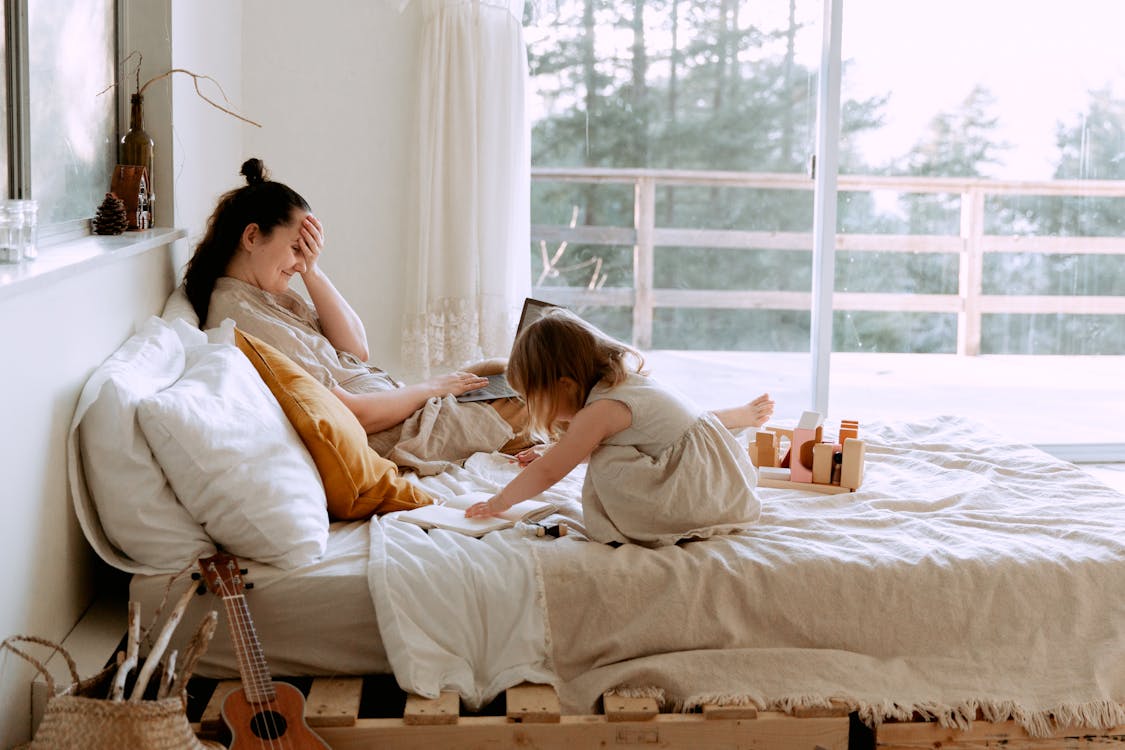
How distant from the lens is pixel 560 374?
7.77 ft

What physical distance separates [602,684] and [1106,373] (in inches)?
142

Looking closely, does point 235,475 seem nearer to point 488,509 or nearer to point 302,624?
point 302,624

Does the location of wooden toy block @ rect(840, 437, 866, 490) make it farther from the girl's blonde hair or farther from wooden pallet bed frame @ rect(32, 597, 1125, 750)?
wooden pallet bed frame @ rect(32, 597, 1125, 750)

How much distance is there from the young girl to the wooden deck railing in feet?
7.28

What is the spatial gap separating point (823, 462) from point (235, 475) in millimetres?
1327

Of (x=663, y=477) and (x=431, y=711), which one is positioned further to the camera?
(x=663, y=477)

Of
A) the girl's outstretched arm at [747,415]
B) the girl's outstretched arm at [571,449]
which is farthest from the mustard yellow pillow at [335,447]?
the girl's outstretched arm at [747,415]

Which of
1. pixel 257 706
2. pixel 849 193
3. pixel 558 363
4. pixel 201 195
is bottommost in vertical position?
pixel 257 706

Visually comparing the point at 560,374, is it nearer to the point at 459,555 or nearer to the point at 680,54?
the point at 459,555

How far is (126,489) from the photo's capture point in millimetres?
1913

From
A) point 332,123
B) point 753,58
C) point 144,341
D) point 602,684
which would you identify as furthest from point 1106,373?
point 144,341

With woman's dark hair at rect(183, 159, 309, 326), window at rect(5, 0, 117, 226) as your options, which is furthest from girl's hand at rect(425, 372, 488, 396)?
window at rect(5, 0, 117, 226)

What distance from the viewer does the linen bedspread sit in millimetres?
2010

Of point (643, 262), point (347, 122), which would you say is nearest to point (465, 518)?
point (347, 122)
